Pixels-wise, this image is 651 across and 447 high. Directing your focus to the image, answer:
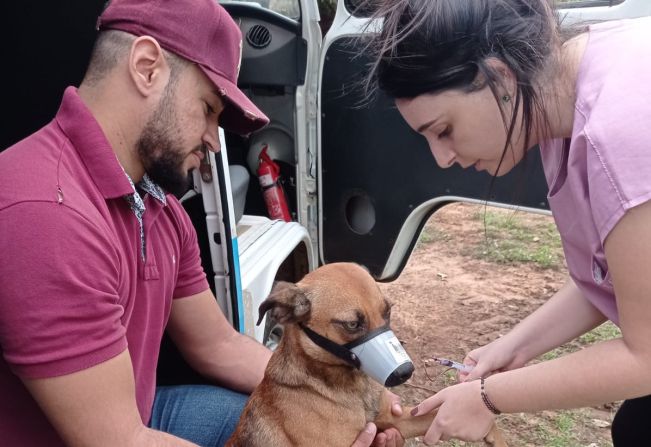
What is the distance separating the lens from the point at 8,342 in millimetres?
1336

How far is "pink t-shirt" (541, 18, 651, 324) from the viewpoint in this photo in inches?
43.6

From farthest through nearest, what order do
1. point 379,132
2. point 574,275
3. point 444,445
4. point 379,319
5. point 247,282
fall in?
point 379,132 → point 444,445 → point 247,282 → point 379,319 → point 574,275

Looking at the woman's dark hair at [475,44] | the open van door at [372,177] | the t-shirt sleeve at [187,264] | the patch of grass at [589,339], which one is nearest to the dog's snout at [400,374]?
the t-shirt sleeve at [187,264]

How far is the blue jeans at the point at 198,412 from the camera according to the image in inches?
82.7

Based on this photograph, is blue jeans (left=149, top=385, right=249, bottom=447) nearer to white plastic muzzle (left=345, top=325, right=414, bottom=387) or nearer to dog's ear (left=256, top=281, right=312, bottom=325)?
dog's ear (left=256, top=281, right=312, bottom=325)

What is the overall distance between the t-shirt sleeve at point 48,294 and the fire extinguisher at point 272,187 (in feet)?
8.33

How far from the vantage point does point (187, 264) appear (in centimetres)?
214

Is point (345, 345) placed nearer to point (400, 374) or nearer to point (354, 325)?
point (354, 325)

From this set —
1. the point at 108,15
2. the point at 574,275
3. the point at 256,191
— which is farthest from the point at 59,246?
the point at 256,191

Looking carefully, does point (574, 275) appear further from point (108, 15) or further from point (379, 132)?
point (379, 132)

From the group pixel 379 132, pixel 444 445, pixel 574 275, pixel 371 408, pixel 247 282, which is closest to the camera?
pixel 574 275

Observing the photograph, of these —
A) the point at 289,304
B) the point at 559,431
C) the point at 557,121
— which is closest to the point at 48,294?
the point at 289,304

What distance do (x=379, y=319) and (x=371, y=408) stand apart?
0.42 metres

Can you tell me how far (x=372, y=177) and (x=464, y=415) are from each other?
7.01 feet
